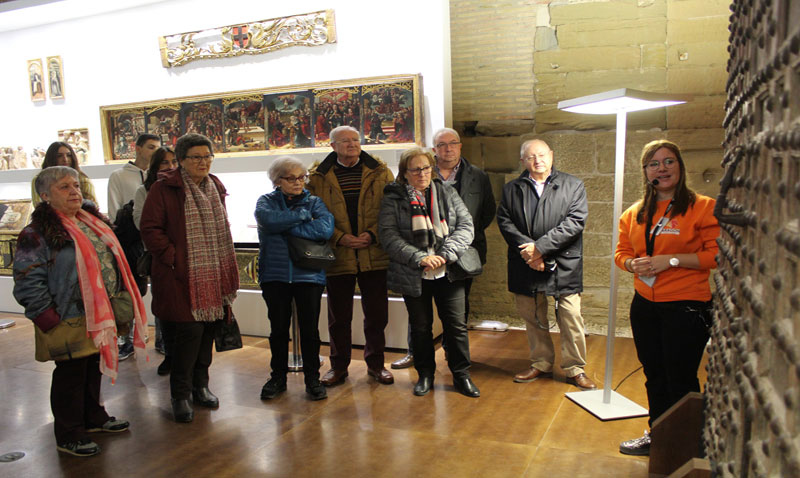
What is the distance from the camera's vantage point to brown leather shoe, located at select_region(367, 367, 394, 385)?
4637mm

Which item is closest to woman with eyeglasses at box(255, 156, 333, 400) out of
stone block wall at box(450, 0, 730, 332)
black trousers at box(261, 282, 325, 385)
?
black trousers at box(261, 282, 325, 385)

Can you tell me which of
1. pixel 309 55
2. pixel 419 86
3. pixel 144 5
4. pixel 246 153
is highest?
pixel 144 5

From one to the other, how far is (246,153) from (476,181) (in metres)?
2.77

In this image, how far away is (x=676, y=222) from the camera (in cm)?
311

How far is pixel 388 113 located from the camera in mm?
5781

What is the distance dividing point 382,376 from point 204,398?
128cm

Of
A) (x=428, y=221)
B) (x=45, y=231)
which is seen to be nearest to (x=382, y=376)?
(x=428, y=221)

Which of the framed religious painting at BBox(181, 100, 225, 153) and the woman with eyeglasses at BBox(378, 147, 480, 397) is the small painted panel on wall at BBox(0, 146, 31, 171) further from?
the woman with eyeglasses at BBox(378, 147, 480, 397)

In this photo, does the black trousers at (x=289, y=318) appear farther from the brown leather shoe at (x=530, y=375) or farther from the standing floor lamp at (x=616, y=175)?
the standing floor lamp at (x=616, y=175)

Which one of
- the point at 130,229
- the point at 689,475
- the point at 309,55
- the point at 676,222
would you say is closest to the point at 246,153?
the point at 309,55

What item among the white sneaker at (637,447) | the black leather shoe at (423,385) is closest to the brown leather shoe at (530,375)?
the black leather shoe at (423,385)

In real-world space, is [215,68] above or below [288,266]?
above

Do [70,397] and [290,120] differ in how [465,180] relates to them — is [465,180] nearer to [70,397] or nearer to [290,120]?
[290,120]

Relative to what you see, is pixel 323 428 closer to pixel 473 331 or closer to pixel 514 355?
pixel 514 355
